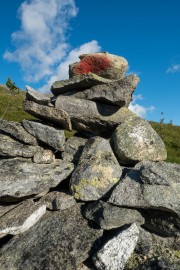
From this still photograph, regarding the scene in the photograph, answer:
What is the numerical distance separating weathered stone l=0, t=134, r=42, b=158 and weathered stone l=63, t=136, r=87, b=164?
1158mm

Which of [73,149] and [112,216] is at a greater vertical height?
[73,149]

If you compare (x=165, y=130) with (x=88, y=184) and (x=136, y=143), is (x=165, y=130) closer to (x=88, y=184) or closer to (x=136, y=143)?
(x=136, y=143)

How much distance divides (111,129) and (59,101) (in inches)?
91.7

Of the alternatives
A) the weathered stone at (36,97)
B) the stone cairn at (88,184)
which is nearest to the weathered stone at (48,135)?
the stone cairn at (88,184)

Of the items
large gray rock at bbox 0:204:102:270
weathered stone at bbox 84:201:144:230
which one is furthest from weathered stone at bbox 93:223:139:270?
large gray rock at bbox 0:204:102:270

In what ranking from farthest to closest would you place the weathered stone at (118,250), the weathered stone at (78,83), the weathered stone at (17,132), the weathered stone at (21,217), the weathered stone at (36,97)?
the weathered stone at (36,97), the weathered stone at (78,83), the weathered stone at (17,132), the weathered stone at (21,217), the weathered stone at (118,250)

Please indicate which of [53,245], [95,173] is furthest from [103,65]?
[53,245]

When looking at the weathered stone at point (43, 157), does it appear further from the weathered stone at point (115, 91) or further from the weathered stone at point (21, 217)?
the weathered stone at point (115, 91)

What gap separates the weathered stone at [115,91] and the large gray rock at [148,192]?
123 inches

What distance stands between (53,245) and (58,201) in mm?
1559

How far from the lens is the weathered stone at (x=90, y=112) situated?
13477 mm

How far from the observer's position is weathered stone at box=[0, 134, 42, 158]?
39.8 ft

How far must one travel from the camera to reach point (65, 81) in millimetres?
13734

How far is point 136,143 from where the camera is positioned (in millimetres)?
12359
